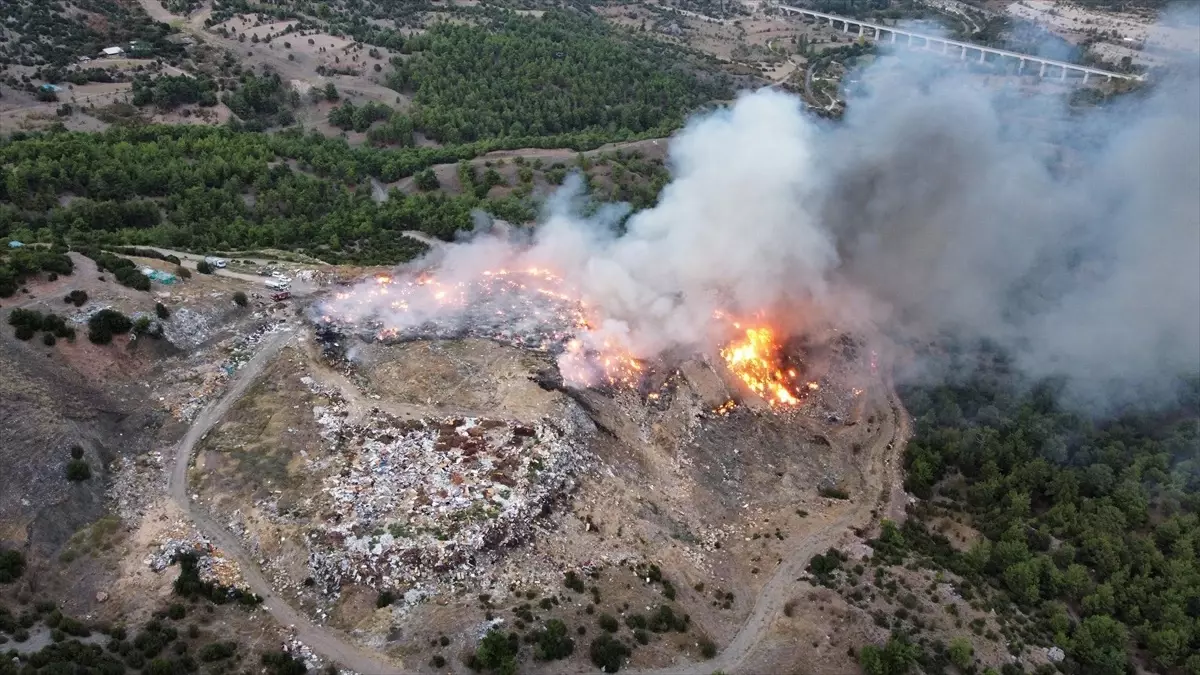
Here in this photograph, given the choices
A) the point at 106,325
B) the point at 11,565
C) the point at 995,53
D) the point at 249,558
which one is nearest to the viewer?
the point at 11,565

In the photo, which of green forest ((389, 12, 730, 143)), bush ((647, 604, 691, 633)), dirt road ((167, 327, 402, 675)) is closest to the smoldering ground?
dirt road ((167, 327, 402, 675))

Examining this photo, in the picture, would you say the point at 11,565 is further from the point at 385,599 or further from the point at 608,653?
the point at 608,653

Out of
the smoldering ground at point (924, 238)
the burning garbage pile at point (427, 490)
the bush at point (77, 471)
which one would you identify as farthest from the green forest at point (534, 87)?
the bush at point (77, 471)

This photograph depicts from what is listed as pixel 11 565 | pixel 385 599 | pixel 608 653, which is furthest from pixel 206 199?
pixel 608 653

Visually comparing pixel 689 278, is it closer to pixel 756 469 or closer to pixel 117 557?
pixel 756 469

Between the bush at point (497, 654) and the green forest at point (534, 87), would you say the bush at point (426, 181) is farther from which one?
the bush at point (497, 654)

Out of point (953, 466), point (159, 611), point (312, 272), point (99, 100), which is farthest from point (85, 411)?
point (99, 100)
